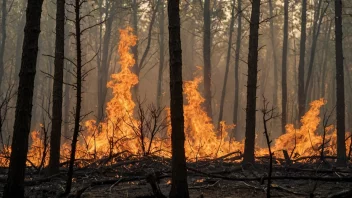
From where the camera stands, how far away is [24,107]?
18.9 feet

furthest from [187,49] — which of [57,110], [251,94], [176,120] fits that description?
[176,120]

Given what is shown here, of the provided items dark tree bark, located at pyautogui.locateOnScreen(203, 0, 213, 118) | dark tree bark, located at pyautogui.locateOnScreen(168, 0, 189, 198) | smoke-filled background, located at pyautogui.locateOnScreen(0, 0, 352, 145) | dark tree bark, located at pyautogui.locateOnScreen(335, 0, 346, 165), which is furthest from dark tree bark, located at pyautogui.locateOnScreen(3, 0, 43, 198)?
smoke-filled background, located at pyautogui.locateOnScreen(0, 0, 352, 145)

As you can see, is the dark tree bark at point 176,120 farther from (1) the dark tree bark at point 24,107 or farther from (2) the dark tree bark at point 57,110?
(2) the dark tree bark at point 57,110

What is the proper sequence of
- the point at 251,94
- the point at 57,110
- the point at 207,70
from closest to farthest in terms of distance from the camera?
the point at 57,110, the point at 251,94, the point at 207,70

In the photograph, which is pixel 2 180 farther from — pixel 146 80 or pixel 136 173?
pixel 146 80

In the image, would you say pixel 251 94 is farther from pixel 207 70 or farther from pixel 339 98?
pixel 207 70

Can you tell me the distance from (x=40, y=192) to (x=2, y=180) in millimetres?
1165

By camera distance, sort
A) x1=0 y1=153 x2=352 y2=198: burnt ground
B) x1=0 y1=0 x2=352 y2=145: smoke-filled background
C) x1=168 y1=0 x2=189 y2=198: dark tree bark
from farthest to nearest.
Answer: x1=0 y1=0 x2=352 y2=145: smoke-filled background, x1=0 y1=153 x2=352 y2=198: burnt ground, x1=168 y1=0 x2=189 y2=198: dark tree bark

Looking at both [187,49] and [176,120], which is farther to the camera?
[187,49]

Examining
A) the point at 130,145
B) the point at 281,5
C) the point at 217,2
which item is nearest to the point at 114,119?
the point at 130,145

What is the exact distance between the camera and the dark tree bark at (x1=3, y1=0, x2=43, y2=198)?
5652 millimetres

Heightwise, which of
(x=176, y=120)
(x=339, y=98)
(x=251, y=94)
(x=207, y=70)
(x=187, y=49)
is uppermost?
A: (x=187, y=49)

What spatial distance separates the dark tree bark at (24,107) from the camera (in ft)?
18.5

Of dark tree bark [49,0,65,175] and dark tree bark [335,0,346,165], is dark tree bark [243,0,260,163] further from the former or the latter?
dark tree bark [49,0,65,175]
